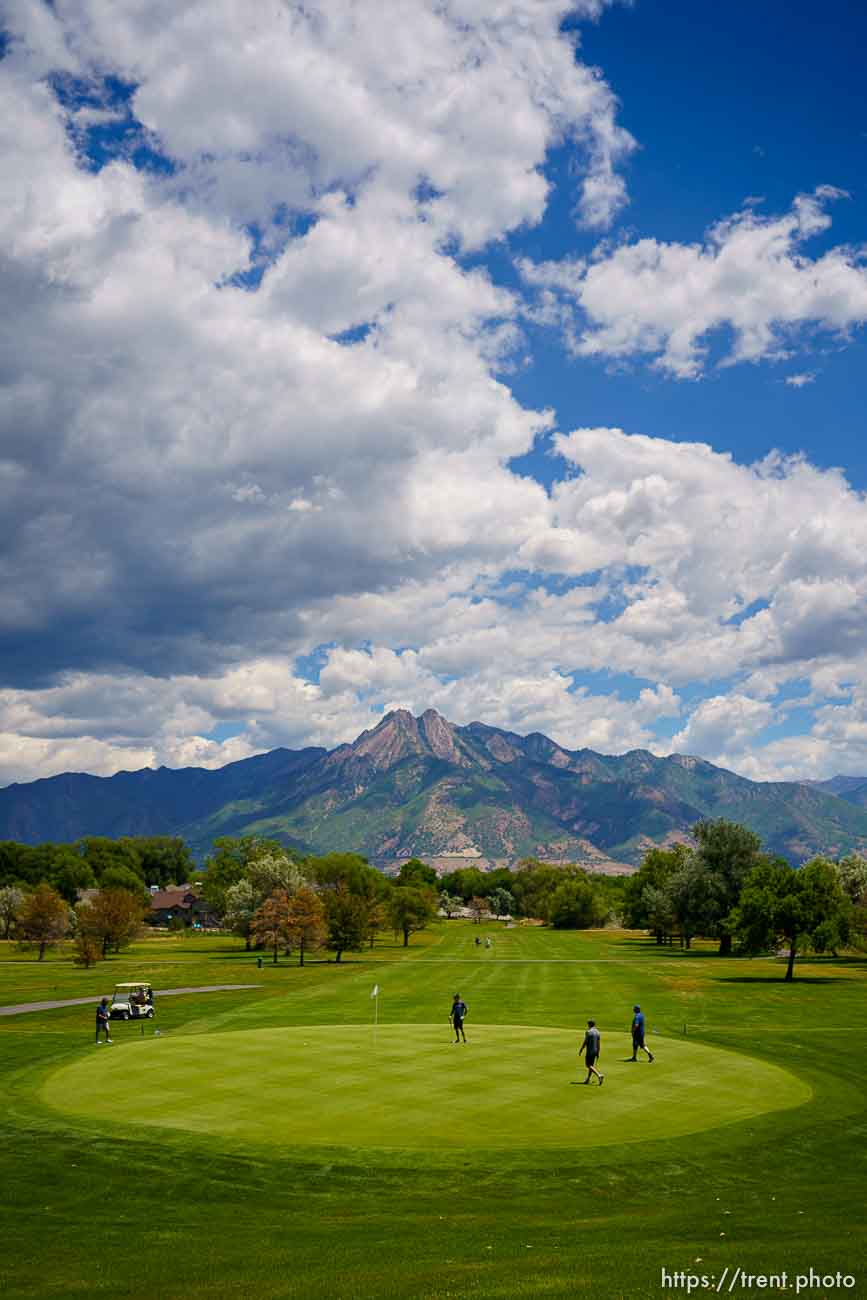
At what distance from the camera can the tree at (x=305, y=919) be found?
100 meters

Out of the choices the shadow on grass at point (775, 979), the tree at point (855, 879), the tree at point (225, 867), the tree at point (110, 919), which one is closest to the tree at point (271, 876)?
the tree at point (110, 919)

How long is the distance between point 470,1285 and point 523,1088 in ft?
62.1

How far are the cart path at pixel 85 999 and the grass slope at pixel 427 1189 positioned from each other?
13.7 meters

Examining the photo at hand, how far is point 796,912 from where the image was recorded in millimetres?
79000

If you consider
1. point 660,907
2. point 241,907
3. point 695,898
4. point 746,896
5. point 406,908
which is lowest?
point 406,908

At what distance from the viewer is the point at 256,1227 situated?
66.3ft

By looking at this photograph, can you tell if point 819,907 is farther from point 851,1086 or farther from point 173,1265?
point 173,1265

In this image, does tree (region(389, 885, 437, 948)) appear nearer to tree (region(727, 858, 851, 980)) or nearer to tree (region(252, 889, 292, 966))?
tree (region(252, 889, 292, 966))

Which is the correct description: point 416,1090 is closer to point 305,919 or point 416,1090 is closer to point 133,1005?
point 133,1005

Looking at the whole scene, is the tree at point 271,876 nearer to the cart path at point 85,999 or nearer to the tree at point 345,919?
the tree at point 345,919

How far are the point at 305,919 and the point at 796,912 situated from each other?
1990 inches

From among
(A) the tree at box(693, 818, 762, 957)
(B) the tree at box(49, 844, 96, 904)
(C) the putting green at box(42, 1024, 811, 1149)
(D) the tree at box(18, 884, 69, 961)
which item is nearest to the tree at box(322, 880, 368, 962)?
(D) the tree at box(18, 884, 69, 961)

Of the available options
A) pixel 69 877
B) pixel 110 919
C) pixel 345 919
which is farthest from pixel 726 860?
pixel 69 877

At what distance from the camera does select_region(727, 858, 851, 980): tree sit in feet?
261
